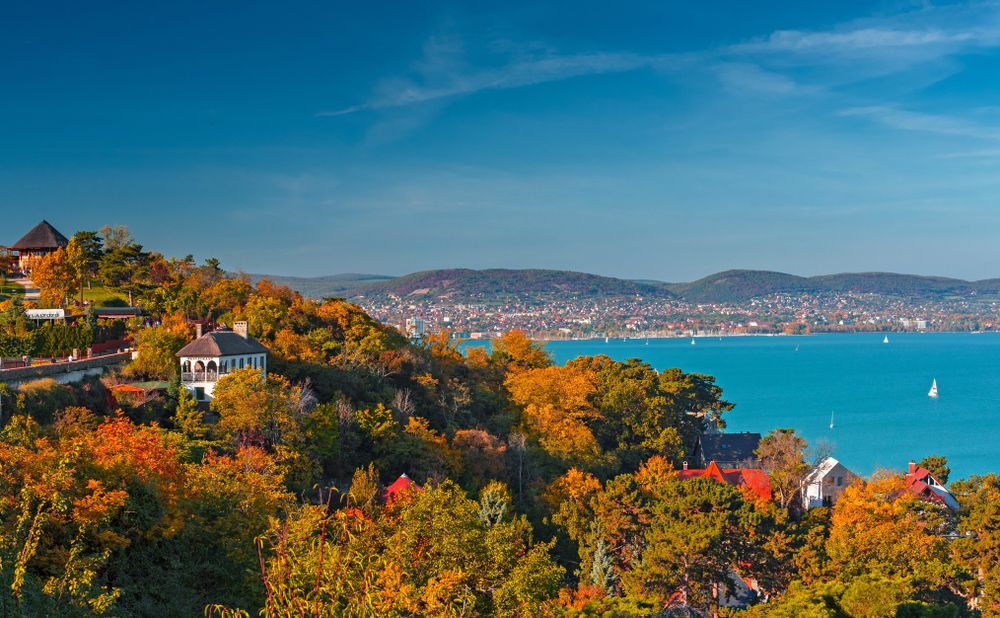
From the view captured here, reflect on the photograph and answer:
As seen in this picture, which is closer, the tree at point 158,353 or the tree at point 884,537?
the tree at point 884,537

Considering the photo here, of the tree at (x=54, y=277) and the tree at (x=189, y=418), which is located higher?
the tree at (x=54, y=277)

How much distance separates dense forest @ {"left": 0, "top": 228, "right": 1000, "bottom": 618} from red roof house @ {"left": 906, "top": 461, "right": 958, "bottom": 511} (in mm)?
1181

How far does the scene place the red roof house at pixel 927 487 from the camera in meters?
42.3

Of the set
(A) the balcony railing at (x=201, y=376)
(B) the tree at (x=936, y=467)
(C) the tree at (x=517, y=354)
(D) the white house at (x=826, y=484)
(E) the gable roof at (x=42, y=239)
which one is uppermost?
(E) the gable roof at (x=42, y=239)

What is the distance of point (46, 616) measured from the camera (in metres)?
10.4

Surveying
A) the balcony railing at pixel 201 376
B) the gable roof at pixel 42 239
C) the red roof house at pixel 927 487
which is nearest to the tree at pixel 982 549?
the red roof house at pixel 927 487

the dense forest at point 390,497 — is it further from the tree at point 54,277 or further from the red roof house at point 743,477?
the red roof house at point 743,477

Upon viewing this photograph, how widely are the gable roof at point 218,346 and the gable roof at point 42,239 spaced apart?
833 inches

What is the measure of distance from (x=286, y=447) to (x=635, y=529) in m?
14.0

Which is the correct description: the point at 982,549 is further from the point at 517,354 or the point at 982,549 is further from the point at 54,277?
the point at 54,277

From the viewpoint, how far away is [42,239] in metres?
51.8

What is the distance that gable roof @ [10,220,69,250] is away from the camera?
51.5m

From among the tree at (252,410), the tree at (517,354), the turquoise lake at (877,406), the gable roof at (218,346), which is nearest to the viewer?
the tree at (252,410)

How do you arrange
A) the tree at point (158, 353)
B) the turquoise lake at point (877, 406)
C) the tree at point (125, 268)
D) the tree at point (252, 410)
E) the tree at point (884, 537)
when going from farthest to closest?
the turquoise lake at point (877, 406) < the tree at point (125, 268) < the tree at point (158, 353) < the tree at point (252, 410) < the tree at point (884, 537)
